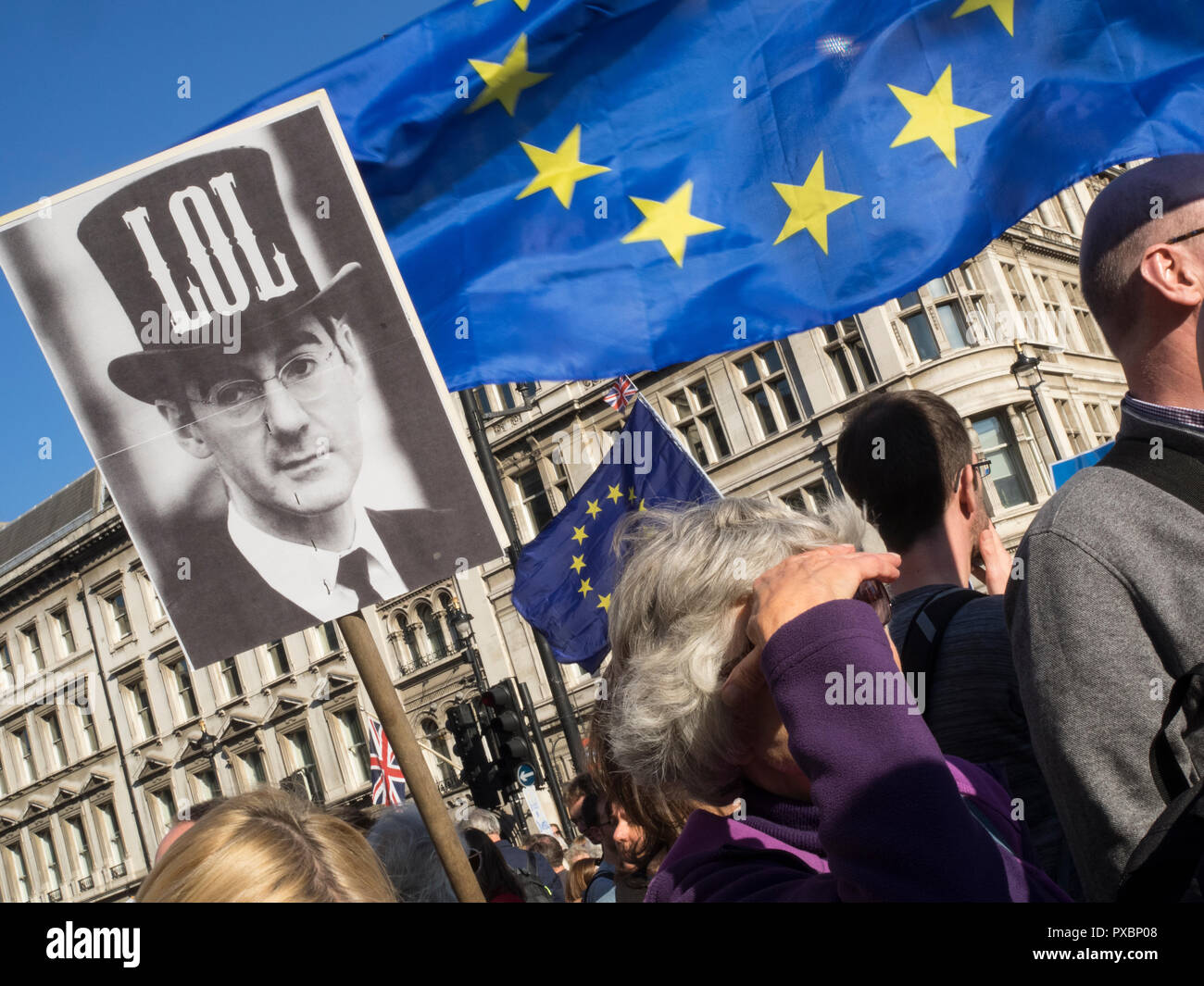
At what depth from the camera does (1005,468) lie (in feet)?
84.5

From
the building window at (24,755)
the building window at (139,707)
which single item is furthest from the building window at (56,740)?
the building window at (139,707)

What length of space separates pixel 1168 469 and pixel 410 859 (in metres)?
2.46

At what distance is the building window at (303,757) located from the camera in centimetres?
3750

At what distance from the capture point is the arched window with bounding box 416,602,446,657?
113 ft

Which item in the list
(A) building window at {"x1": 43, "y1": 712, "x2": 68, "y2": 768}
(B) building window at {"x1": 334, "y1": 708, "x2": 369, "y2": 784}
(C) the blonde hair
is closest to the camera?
(C) the blonde hair

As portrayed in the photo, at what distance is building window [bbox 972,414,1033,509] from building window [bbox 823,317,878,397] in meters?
2.76

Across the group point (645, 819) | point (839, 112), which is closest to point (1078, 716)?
point (645, 819)

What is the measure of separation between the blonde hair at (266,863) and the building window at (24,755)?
161ft

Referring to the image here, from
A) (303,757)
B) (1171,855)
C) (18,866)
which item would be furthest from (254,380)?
(18,866)

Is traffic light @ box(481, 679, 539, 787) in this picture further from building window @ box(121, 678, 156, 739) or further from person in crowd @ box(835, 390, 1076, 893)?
building window @ box(121, 678, 156, 739)

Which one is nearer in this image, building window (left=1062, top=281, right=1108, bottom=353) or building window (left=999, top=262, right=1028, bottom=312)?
building window (left=999, top=262, right=1028, bottom=312)

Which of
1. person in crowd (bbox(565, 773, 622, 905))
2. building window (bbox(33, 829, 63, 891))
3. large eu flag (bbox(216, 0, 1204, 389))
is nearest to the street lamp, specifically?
person in crowd (bbox(565, 773, 622, 905))

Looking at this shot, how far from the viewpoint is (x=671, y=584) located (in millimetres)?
1814
